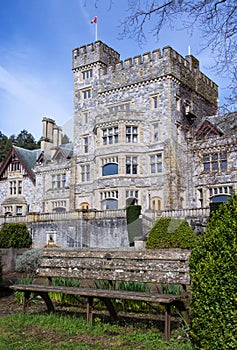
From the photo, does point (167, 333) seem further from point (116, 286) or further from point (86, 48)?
point (86, 48)

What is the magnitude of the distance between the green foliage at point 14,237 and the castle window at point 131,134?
12234 mm

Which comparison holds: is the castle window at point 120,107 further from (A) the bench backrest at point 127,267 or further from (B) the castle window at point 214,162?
(A) the bench backrest at point 127,267

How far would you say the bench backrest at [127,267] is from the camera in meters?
5.46

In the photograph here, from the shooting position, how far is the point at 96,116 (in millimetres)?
29422

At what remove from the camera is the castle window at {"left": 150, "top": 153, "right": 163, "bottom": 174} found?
2736 centimetres

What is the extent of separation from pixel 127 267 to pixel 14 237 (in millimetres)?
13024

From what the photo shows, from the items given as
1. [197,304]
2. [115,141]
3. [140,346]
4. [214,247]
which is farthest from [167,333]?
[115,141]

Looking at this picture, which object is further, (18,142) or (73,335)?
(18,142)

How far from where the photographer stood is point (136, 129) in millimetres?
28578

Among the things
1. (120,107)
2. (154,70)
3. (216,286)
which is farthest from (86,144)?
(216,286)

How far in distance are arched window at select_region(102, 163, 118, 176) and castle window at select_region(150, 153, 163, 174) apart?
268 cm

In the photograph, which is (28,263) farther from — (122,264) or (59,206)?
(59,206)

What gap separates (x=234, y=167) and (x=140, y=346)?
75.8 ft

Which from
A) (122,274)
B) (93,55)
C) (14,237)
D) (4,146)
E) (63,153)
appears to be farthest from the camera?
(4,146)
